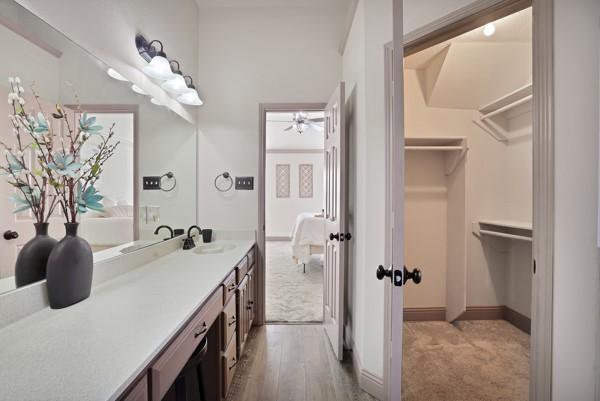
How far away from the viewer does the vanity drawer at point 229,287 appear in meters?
1.46

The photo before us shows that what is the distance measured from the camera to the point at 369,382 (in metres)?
1.59

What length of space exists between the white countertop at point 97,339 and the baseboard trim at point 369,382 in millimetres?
1201

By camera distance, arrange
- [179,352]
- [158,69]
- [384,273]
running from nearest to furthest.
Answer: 1. [179,352]
2. [384,273]
3. [158,69]

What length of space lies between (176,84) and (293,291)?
8.82ft

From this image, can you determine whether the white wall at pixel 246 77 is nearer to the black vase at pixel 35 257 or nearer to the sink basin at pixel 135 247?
the sink basin at pixel 135 247

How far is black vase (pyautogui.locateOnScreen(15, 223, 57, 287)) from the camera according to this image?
895mm

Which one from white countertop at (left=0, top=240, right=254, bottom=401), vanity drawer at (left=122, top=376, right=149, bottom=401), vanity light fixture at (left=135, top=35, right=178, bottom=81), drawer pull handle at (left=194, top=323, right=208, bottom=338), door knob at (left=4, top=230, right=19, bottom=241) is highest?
vanity light fixture at (left=135, top=35, right=178, bottom=81)

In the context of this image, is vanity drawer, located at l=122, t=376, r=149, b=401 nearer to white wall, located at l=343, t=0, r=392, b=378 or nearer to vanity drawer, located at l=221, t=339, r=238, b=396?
vanity drawer, located at l=221, t=339, r=238, b=396

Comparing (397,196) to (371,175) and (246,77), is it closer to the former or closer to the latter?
(371,175)

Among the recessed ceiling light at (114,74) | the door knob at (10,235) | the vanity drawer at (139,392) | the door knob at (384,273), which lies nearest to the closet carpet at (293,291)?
the door knob at (384,273)

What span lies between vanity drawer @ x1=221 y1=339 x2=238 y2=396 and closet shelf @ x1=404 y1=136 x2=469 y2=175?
6.94 feet

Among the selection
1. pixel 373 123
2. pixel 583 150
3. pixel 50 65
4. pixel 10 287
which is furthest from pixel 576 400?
pixel 50 65

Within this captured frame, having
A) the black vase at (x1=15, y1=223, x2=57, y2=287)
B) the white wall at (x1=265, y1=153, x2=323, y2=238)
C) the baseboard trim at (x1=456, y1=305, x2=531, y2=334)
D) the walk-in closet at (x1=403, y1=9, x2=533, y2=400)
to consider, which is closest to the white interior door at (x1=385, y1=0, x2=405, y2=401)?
the walk-in closet at (x1=403, y1=9, x2=533, y2=400)

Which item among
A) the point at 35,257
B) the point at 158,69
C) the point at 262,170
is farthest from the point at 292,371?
the point at 158,69
